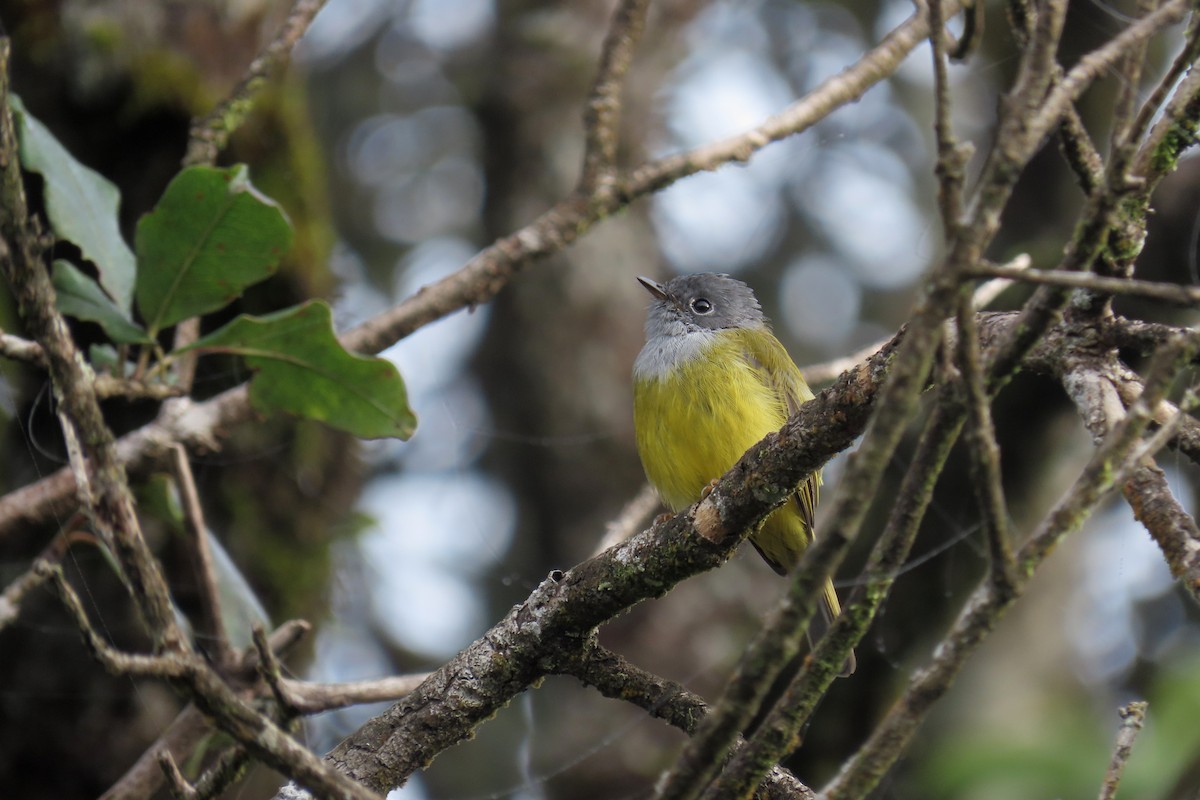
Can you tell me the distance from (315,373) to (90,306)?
536 mm

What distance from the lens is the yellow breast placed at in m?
3.72

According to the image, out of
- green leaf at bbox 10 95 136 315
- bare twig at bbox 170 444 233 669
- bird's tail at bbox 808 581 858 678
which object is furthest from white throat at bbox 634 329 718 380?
green leaf at bbox 10 95 136 315

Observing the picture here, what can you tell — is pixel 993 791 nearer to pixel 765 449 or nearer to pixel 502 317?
pixel 765 449

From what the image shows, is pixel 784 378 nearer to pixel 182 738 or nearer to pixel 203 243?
pixel 203 243

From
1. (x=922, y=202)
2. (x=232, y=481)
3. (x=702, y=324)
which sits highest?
(x=922, y=202)

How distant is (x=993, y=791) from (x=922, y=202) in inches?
223

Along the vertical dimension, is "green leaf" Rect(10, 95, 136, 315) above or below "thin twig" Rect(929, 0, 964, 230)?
above

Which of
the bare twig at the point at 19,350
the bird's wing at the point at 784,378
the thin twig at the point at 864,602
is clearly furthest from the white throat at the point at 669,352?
the thin twig at the point at 864,602

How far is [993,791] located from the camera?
3.59 meters

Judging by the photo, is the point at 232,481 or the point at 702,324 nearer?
the point at 232,481

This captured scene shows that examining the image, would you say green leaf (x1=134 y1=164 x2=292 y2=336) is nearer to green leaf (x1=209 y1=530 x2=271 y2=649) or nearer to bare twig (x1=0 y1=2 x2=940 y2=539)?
bare twig (x1=0 y1=2 x2=940 y2=539)

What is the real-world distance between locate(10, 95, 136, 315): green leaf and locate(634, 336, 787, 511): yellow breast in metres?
1.70

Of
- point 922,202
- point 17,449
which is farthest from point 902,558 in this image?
point 922,202

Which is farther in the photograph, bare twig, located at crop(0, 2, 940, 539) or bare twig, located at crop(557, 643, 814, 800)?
bare twig, located at crop(0, 2, 940, 539)
